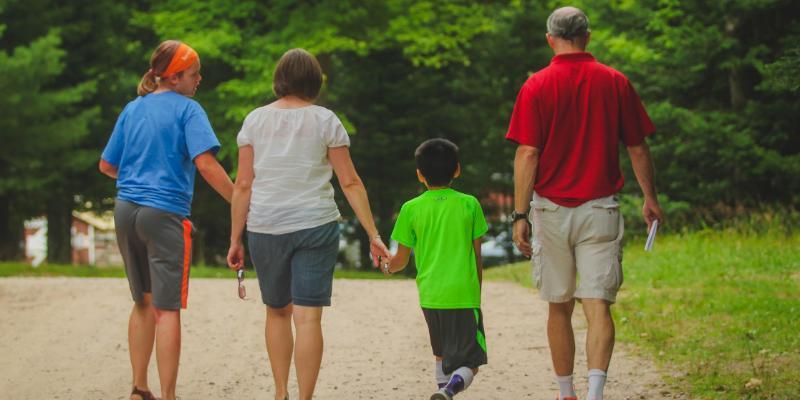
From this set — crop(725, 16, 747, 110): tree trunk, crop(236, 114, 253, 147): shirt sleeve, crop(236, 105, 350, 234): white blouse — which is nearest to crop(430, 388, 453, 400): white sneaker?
crop(236, 105, 350, 234): white blouse

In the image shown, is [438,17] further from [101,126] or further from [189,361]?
[189,361]

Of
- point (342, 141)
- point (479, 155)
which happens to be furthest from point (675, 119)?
point (479, 155)

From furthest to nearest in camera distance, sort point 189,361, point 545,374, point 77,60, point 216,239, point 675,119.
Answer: point 216,239 < point 77,60 < point 675,119 < point 189,361 < point 545,374

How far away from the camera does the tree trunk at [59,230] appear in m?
26.0

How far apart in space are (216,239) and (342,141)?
2604 cm

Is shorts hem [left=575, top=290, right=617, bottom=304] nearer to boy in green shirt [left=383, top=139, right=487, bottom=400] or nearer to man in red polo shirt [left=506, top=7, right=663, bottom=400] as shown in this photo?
man in red polo shirt [left=506, top=7, right=663, bottom=400]

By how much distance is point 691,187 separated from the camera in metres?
17.5

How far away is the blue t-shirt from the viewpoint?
6.06 m

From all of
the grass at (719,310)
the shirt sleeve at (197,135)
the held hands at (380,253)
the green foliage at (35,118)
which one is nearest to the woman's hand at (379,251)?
the held hands at (380,253)

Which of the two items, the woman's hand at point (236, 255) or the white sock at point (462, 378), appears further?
the woman's hand at point (236, 255)

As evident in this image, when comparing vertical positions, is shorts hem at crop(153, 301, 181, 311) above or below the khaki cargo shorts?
below

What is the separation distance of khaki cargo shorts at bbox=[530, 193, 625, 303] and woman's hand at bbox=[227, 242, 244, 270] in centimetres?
152

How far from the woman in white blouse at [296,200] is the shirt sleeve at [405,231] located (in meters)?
0.14

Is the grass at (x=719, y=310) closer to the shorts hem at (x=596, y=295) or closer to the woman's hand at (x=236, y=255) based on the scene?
the shorts hem at (x=596, y=295)
